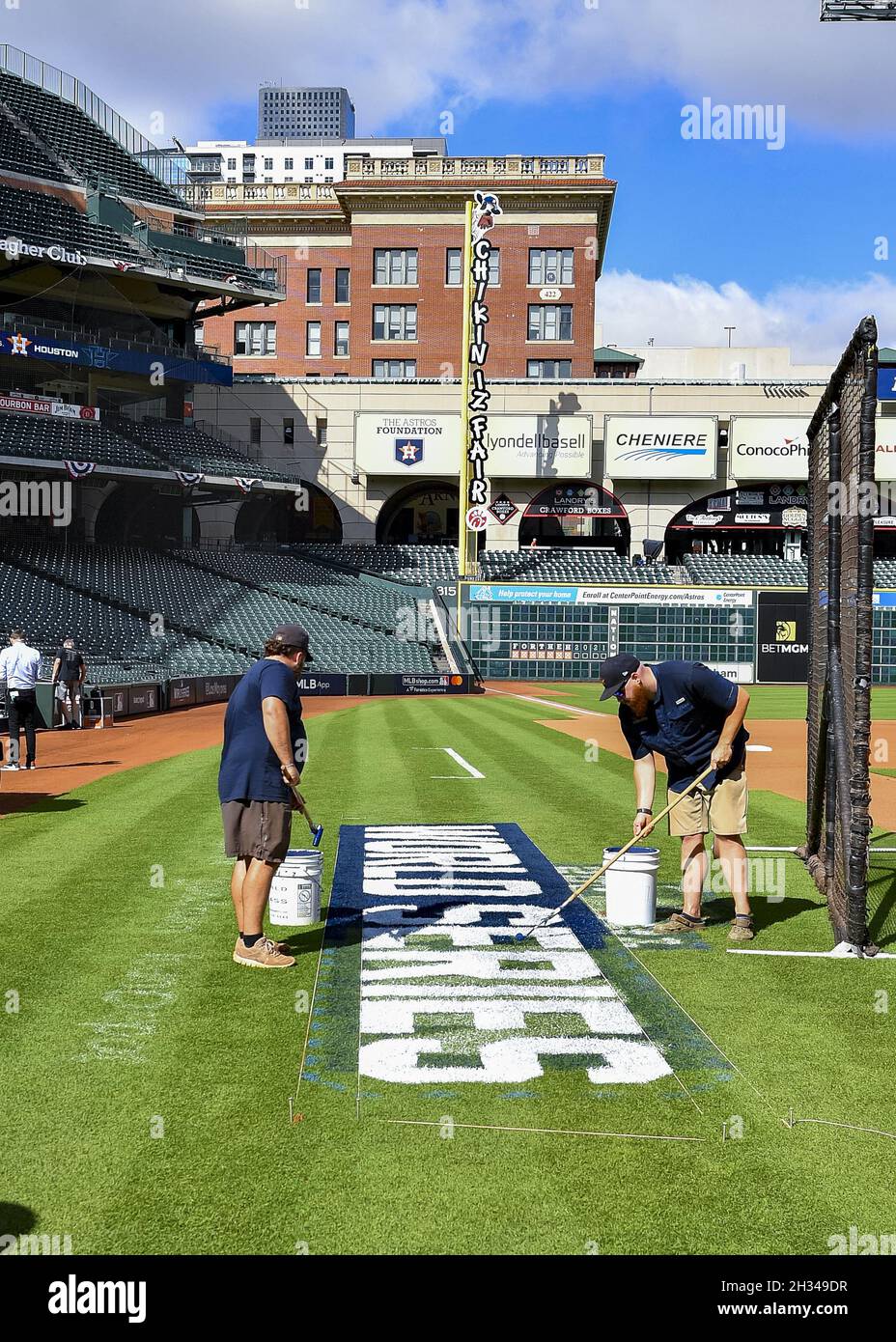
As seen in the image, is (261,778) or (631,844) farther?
(631,844)

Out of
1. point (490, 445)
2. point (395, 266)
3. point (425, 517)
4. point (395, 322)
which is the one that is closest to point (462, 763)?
point (490, 445)

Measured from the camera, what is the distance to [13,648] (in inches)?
731

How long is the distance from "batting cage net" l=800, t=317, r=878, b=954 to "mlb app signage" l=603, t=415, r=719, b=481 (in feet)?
158

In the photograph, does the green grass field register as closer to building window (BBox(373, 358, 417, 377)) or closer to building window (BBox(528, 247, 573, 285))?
building window (BBox(373, 358, 417, 377))

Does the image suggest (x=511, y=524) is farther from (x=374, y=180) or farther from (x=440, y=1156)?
(x=440, y=1156)

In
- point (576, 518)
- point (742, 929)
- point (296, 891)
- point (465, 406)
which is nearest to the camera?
point (742, 929)

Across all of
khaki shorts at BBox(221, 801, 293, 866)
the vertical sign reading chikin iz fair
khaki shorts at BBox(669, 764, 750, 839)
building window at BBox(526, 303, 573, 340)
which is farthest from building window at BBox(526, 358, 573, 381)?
khaki shorts at BBox(221, 801, 293, 866)

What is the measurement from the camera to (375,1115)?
17.4ft

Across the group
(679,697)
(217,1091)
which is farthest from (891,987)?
(217,1091)

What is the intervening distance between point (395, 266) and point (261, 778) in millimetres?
63284

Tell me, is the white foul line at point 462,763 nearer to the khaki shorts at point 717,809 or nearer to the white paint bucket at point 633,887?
the white paint bucket at point 633,887

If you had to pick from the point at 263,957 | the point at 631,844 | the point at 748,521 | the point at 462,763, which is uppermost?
the point at 748,521

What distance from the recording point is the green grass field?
430cm

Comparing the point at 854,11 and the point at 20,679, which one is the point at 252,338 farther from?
the point at 20,679
